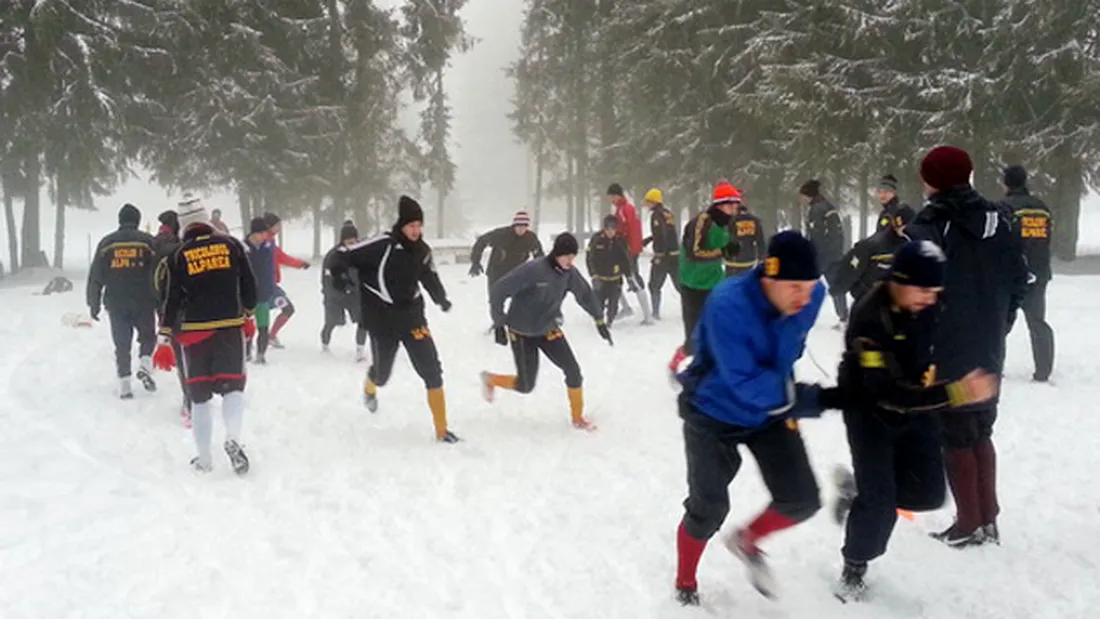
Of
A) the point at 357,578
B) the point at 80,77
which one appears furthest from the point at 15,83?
the point at 357,578

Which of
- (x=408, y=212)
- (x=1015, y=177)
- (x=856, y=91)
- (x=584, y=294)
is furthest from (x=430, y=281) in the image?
(x=856, y=91)

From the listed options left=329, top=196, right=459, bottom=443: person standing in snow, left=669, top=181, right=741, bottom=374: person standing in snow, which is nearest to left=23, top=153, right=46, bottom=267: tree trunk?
left=329, top=196, right=459, bottom=443: person standing in snow

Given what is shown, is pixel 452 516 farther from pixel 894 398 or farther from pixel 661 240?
pixel 661 240

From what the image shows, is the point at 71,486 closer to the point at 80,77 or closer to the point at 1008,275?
the point at 1008,275

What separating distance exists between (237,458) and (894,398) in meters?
5.23

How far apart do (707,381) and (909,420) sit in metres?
0.99

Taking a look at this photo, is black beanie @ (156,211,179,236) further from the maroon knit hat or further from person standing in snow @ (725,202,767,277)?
the maroon knit hat

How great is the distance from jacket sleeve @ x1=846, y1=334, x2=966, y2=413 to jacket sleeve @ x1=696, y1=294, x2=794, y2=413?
36cm

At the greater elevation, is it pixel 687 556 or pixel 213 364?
pixel 213 364

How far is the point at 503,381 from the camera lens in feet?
27.1

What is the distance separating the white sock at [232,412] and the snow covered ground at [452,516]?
350mm

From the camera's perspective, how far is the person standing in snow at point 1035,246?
809cm

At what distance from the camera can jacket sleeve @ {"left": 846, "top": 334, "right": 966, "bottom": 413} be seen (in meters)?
Answer: 3.79

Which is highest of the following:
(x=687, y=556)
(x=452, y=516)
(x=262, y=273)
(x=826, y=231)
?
(x=826, y=231)
